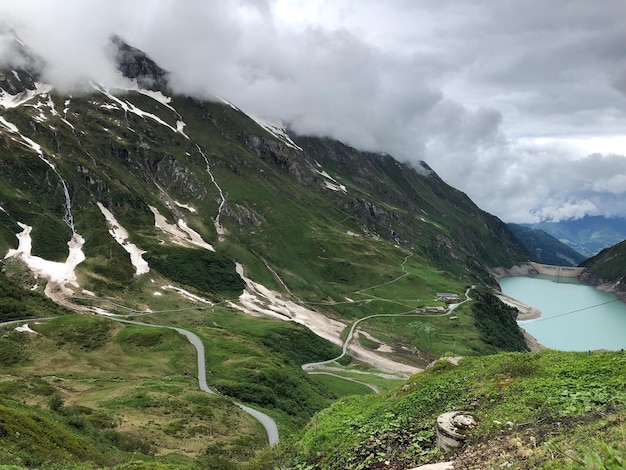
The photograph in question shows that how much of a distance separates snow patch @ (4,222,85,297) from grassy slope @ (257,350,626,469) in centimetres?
15109

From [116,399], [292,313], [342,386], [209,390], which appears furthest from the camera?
[292,313]

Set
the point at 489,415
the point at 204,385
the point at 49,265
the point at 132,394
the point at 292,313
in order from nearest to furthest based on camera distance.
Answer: the point at 489,415 → the point at 132,394 → the point at 204,385 → the point at 49,265 → the point at 292,313

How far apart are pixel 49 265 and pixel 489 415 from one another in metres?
180

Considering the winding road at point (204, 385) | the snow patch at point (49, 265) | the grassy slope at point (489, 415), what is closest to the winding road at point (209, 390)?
the winding road at point (204, 385)

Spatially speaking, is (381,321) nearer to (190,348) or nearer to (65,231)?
(190,348)

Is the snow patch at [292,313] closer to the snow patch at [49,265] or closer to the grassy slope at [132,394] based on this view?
the snow patch at [49,265]

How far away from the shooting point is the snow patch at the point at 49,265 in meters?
154

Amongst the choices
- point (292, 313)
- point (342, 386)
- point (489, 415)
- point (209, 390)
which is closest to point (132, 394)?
point (209, 390)

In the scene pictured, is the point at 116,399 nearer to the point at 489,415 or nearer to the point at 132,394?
the point at 132,394

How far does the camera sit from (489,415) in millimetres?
18906

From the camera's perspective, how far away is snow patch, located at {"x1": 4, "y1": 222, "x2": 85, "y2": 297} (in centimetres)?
15425

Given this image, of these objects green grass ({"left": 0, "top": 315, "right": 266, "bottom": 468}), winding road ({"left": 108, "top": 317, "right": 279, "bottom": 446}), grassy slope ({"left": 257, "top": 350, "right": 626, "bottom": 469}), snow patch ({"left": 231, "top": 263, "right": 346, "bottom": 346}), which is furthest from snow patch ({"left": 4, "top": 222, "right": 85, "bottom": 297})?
grassy slope ({"left": 257, "top": 350, "right": 626, "bottom": 469})

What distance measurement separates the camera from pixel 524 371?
24.2 meters

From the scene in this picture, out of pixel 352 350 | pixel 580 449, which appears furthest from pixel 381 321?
pixel 580 449
